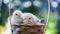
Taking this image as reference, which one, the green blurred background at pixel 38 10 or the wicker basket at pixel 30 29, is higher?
the green blurred background at pixel 38 10

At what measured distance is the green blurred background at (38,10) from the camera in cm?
105

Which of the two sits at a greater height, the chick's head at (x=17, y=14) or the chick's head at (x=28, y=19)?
the chick's head at (x=17, y=14)

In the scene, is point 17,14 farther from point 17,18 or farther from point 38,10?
point 38,10

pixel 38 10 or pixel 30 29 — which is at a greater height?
pixel 38 10

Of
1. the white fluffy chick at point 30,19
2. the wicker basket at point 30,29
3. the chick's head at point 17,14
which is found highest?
the chick's head at point 17,14

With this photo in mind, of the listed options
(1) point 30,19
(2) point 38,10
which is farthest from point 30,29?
(2) point 38,10

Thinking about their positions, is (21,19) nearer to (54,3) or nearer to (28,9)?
(28,9)

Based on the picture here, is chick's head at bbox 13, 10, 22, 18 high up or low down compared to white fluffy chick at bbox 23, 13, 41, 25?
up

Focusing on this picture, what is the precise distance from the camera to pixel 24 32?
1.00 metres

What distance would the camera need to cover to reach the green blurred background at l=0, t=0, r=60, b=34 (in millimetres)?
1047

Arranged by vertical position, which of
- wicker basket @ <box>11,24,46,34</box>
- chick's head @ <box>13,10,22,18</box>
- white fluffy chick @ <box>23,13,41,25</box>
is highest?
chick's head @ <box>13,10,22,18</box>

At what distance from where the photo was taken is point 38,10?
1.08 m

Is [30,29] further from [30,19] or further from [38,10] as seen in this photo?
[38,10]

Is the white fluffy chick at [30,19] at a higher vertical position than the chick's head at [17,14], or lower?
lower
